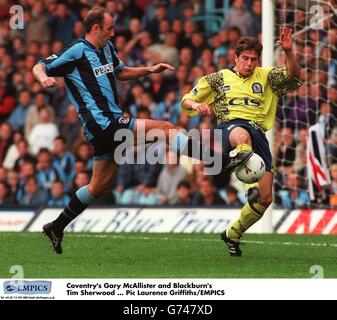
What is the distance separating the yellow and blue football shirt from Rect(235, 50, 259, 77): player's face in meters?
Answer: 0.13

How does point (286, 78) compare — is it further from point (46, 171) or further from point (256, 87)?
point (46, 171)

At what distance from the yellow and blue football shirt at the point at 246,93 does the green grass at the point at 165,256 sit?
1.37 meters

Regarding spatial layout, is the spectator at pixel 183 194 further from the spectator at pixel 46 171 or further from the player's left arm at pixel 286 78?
the player's left arm at pixel 286 78

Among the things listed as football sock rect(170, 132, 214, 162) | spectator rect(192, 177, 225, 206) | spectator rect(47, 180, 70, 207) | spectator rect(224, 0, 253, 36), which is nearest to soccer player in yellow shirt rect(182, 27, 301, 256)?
football sock rect(170, 132, 214, 162)

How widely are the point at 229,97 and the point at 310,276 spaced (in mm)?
2415

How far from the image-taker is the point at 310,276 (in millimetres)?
9523

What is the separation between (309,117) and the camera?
16406 mm

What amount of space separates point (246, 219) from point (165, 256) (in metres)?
0.87

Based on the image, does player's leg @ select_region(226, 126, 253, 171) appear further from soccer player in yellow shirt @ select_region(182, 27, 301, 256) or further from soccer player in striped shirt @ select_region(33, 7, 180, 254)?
soccer player in striped shirt @ select_region(33, 7, 180, 254)

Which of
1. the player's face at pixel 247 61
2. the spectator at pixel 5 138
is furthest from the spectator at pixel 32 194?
the player's face at pixel 247 61

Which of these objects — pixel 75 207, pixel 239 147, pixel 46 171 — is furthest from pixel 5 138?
pixel 239 147
